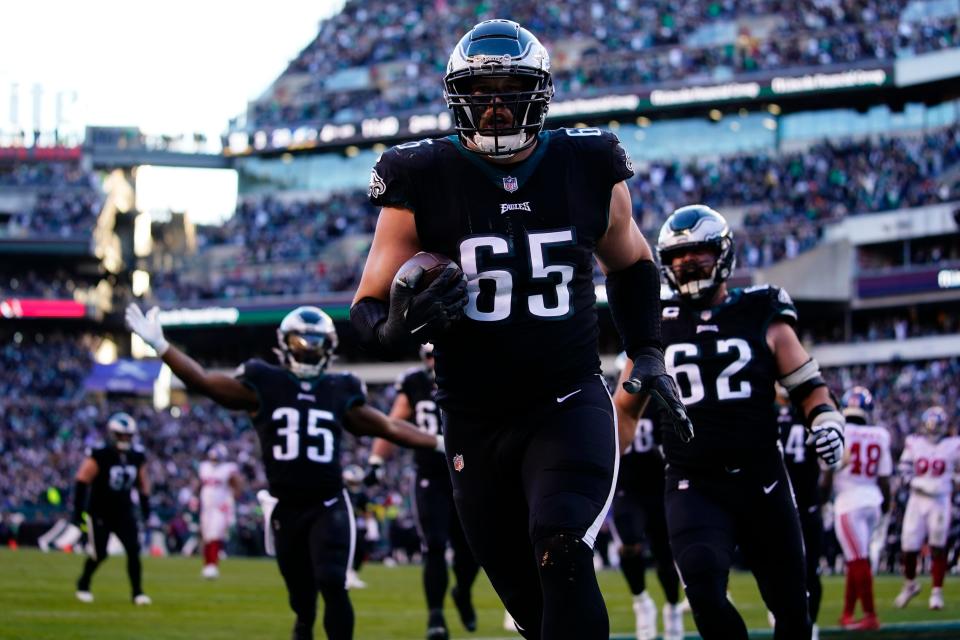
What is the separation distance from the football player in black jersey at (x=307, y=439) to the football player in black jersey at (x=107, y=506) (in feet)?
20.5

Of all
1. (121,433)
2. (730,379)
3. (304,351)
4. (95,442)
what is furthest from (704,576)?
(95,442)

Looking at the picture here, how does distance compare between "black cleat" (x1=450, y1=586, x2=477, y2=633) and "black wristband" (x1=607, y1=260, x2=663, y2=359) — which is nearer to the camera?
"black wristband" (x1=607, y1=260, x2=663, y2=359)

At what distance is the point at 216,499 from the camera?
20906 millimetres

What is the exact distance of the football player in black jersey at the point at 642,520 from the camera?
34.2 feet

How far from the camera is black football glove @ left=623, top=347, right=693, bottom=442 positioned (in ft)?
16.3

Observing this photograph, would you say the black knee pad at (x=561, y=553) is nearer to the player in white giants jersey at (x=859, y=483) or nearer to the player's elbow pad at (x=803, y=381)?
the player's elbow pad at (x=803, y=381)

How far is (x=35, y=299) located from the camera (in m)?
49.7

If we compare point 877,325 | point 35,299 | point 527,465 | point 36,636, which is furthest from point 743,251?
point 527,465

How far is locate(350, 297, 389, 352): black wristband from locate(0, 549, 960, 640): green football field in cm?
611

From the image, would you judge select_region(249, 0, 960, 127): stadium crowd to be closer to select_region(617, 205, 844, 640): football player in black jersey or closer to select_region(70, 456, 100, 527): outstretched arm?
select_region(70, 456, 100, 527): outstretched arm

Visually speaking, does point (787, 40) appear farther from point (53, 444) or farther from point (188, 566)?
point (188, 566)

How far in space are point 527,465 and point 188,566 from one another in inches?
725

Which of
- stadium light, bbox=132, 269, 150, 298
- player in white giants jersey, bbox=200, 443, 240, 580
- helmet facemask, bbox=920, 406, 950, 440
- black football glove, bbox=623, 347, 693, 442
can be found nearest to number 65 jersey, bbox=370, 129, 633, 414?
black football glove, bbox=623, 347, 693, 442

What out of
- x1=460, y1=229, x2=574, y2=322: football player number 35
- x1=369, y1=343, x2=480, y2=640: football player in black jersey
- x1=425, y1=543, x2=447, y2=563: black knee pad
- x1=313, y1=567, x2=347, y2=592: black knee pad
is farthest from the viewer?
x1=425, y1=543, x2=447, y2=563: black knee pad
